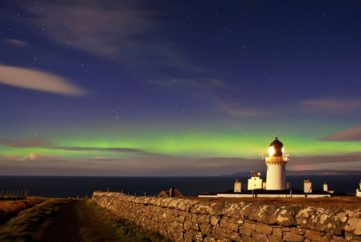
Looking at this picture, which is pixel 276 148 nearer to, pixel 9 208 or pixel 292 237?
pixel 9 208

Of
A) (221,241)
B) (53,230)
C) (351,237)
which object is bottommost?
(53,230)

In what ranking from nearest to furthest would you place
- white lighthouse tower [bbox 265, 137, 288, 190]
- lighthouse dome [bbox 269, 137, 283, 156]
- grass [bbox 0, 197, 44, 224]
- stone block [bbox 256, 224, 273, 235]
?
stone block [bbox 256, 224, 273, 235] < grass [bbox 0, 197, 44, 224] < white lighthouse tower [bbox 265, 137, 288, 190] < lighthouse dome [bbox 269, 137, 283, 156]

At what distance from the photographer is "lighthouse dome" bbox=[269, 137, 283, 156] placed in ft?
157

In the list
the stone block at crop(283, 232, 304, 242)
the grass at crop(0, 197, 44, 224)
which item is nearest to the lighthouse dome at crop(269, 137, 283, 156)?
the grass at crop(0, 197, 44, 224)

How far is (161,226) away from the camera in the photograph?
1491 cm

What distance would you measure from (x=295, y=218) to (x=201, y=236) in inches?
170

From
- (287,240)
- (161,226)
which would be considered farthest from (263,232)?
Result: (161,226)

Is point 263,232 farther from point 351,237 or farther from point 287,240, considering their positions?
point 351,237

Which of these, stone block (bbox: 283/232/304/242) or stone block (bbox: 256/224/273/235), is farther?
stone block (bbox: 256/224/273/235)

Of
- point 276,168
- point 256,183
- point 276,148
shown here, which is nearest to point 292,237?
point 276,168

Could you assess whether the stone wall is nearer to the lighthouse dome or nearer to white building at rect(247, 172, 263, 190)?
the lighthouse dome

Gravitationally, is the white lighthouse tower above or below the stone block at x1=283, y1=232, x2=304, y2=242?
above

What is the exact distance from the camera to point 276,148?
48000 millimetres

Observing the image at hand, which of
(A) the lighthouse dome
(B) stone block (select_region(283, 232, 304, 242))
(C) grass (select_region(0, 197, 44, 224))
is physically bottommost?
(C) grass (select_region(0, 197, 44, 224))
